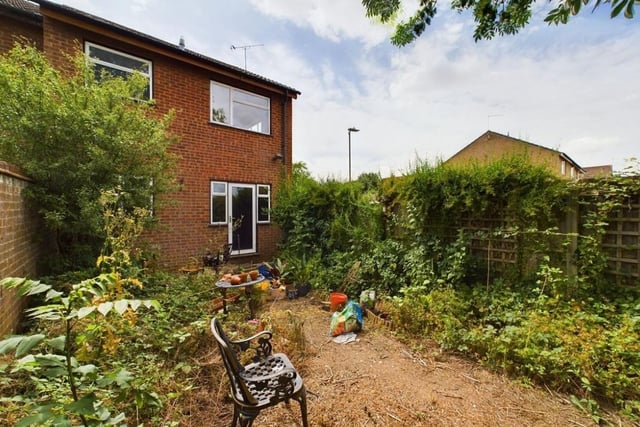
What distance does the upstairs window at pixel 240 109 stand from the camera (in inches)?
324

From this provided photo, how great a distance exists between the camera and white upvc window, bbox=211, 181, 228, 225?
798 centimetres

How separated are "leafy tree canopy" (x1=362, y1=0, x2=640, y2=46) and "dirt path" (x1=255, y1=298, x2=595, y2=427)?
3195 mm

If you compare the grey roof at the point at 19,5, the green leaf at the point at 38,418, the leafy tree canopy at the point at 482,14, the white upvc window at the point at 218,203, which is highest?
the grey roof at the point at 19,5

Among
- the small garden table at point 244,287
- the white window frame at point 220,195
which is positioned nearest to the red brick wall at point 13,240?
the small garden table at point 244,287

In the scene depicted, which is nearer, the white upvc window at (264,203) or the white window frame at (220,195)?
the white window frame at (220,195)

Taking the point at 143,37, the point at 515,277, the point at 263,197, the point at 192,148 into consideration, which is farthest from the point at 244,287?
the point at 143,37

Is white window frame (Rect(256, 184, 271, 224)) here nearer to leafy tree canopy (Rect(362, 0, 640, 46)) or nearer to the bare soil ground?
the bare soil ground

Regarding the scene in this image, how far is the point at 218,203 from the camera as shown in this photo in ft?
26.6

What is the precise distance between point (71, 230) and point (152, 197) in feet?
4.26

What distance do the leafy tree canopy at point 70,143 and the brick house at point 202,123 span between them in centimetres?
160

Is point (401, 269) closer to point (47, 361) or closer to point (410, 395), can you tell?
point (410, 395)

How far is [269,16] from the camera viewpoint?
655 cm

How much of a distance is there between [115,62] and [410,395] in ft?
28.6

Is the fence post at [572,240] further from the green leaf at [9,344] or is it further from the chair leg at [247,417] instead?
the green leaf at [9,344]
